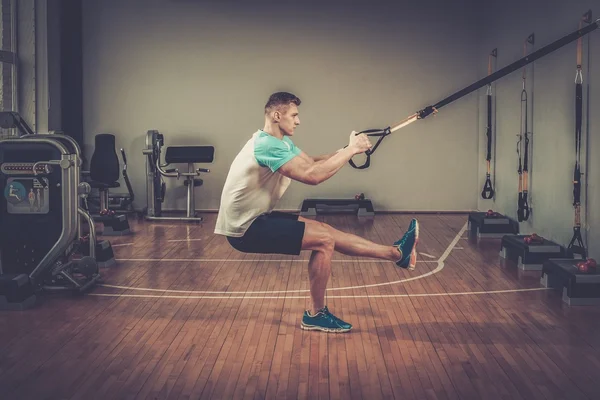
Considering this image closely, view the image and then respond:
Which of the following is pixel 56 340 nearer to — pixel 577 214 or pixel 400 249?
pixel 400 249

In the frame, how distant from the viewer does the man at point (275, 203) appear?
367cm

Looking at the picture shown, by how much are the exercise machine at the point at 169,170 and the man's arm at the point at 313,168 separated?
4575mm

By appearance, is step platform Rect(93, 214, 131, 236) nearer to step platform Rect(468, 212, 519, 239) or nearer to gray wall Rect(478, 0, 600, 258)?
step platform Rect(468, 212, 519, 239)

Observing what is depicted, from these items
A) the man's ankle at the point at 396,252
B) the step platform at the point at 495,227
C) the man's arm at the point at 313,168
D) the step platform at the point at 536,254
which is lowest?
the step platform at the point at 536,254

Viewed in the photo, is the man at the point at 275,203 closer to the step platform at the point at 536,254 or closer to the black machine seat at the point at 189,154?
the step platform at the point at 536,254

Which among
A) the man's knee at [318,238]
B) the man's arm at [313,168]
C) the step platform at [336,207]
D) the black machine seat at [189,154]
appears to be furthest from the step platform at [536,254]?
the black machine seat at [189,154]

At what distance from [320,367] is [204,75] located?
6286 millimetres

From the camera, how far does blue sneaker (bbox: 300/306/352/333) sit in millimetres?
3880

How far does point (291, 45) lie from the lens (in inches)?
353

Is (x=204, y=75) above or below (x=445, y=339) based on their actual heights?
above

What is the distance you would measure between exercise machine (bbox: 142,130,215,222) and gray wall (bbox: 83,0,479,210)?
75 cm

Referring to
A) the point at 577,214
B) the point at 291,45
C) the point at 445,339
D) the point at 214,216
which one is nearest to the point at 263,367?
the point at 445,339

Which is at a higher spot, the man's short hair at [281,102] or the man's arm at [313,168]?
the man's short hair at [281,102]

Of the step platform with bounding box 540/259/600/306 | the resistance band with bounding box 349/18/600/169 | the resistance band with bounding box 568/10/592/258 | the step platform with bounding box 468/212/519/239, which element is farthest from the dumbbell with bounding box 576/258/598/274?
the step platform with bounding box 468/212/519/239
